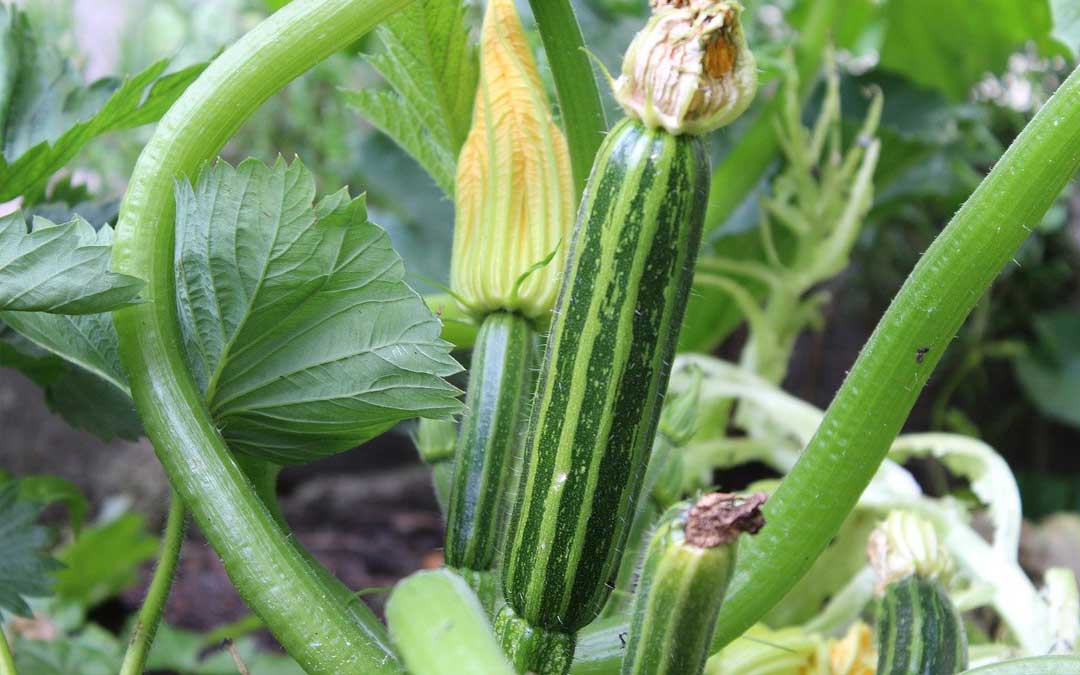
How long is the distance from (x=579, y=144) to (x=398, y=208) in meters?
1.42

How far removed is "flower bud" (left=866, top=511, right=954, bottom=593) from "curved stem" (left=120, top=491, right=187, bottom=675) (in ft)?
1.70

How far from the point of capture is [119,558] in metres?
1.58

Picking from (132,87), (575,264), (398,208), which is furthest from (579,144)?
(398,208)

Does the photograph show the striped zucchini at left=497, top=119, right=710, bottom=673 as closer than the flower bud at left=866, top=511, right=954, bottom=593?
Yes

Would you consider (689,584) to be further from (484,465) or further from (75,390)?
(75,390)

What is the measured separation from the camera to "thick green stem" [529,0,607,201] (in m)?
0.76

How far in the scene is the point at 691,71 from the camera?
1.78 feet

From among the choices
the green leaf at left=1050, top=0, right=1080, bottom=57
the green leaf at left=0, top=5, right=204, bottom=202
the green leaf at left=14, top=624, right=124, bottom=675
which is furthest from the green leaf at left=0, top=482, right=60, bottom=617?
the green leaf at left=1050, top=0, right=1080, bottom=57

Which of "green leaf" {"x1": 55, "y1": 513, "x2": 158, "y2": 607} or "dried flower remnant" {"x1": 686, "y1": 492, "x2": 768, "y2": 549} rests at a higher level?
"dried flower remnant" {"x1": 686, "y1": 492, "x2": 768, "y2": 549}

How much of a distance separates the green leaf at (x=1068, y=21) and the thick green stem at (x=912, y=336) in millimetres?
477

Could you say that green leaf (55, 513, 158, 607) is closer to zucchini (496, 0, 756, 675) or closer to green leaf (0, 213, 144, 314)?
green leaf (0, 213, 144, 314)

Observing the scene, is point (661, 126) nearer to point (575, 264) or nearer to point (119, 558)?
point (575, 264)

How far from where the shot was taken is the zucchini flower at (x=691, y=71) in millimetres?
545

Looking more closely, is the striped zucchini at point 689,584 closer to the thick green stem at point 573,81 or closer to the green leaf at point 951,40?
the thick green stem at point 573,81
